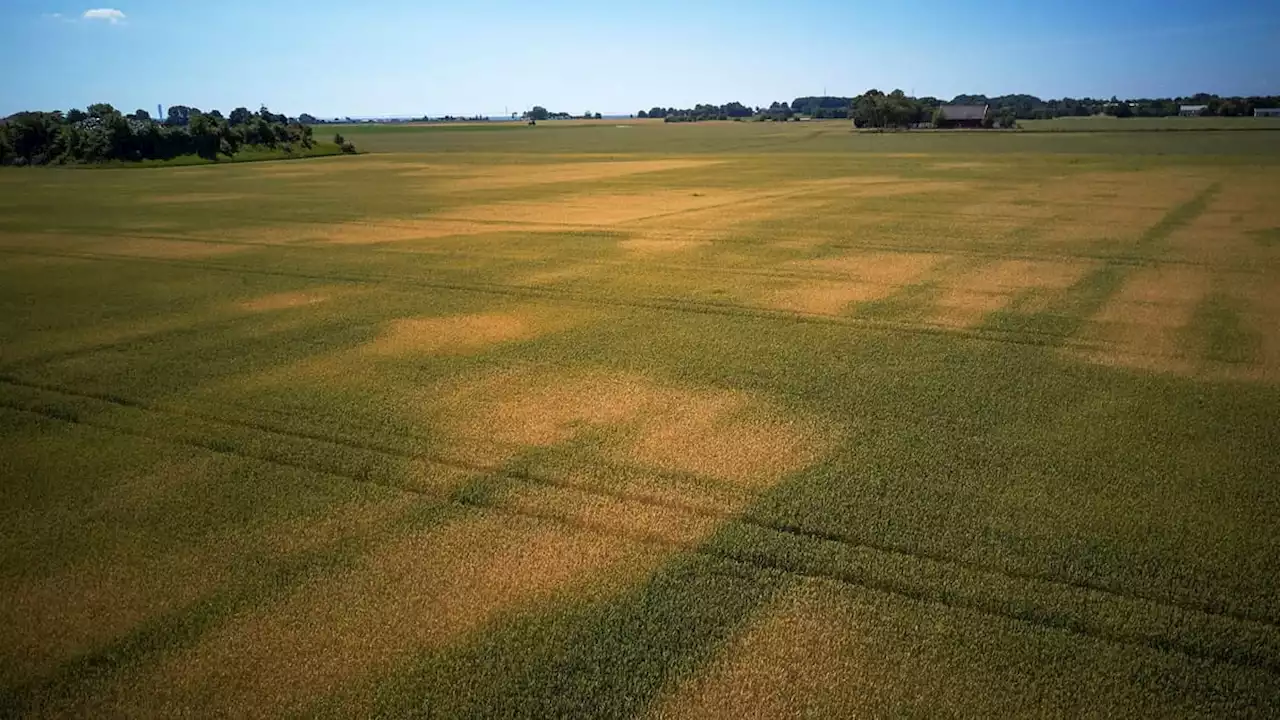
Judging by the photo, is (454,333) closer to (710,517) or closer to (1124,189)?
(710,517)

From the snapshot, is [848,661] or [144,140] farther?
[144,140]

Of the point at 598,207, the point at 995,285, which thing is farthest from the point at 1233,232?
the point at 598,207

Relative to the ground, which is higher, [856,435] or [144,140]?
[144,140]

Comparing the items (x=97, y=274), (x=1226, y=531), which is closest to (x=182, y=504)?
(x=1226, y=531)

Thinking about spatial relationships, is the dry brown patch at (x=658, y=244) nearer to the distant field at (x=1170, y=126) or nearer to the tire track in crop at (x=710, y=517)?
the tire track in crop at (x=710, y=517)

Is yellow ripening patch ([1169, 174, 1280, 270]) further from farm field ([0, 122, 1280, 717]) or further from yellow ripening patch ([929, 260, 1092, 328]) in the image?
yellow ripening patch ([929, 260, 1092, 328])

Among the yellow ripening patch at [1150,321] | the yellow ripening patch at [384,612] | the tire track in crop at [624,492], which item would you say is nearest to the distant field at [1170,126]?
the yellow ripening patch at [1150,321]

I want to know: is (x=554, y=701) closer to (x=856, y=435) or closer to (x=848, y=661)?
(x=848, y=661)

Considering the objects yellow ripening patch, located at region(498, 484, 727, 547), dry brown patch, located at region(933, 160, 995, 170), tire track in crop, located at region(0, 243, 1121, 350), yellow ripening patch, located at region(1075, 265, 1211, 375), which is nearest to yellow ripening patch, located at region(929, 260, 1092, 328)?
tire track in crop, located at region(0, 243, 1121, 350)
